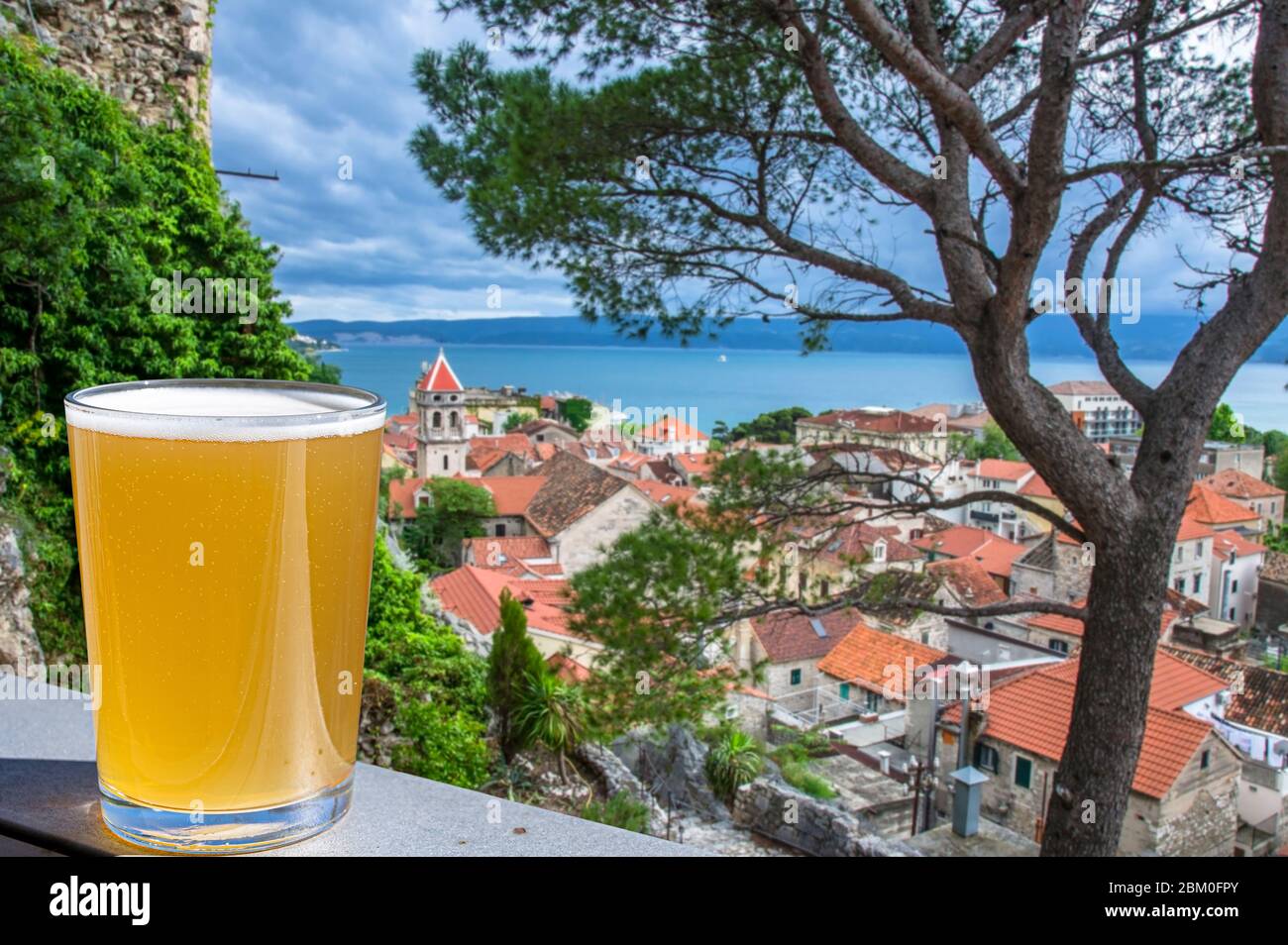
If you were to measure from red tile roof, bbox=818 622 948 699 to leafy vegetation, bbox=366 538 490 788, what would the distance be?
289 inches

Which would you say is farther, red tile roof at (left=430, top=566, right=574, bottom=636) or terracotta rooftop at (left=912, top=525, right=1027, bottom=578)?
terracotta rooftop at (left=912, top=525, right=1027, bottom=578)

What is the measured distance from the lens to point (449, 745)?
4.53 meters

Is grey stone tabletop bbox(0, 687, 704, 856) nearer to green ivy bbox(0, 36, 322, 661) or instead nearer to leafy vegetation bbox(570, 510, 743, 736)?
green ivy bbox(0, 36, 322, 661)

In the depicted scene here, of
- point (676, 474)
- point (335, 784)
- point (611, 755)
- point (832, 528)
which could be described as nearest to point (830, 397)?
point (676, 474)

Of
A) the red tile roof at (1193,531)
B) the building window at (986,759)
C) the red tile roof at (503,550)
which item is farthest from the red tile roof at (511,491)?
the building window at (986,759)

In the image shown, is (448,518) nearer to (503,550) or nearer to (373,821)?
(503,550)

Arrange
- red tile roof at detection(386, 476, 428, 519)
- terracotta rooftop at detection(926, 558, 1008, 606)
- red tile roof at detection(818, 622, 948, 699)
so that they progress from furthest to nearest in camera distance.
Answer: red tile roof at detection(386, 476, 428, 519)
red tile roof at detection(818, 622, 948, 699)
terracotta rooftop at detection(926, 558, 1008, 606)

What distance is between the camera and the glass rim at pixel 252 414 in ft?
1.64

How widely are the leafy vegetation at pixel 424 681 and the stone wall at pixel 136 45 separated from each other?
2.67m

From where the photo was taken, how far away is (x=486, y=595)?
43.0 feet

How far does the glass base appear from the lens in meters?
0.53

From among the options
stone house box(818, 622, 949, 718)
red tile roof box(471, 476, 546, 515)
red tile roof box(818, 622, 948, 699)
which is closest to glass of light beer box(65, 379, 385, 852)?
red tile roof box(818, 622, 948, 699)

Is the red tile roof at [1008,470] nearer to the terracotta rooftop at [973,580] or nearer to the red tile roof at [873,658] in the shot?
the terracotta rooftop at [973,580]
